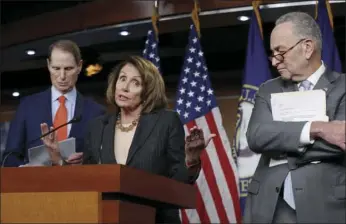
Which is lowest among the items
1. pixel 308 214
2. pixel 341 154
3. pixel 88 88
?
pixel 308 214

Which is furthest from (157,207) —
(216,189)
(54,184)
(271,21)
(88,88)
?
(88,88)

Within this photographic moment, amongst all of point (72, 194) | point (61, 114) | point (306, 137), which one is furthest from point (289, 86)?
point (61, 114)

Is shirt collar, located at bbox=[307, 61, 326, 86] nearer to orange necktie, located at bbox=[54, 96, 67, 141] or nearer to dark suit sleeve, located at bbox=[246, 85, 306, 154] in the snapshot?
dark suit sleeve, located at bbox=[246, 85, 306, 154]

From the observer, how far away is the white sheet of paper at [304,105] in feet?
9.05

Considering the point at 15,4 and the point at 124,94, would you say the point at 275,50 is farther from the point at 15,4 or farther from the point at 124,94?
the point at 15,4

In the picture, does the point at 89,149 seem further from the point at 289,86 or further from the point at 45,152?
the point at 289,86

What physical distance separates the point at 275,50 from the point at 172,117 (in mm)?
630

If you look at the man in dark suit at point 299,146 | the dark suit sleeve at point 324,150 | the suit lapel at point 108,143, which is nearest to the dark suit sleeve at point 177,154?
the suit lapel at point 108,143

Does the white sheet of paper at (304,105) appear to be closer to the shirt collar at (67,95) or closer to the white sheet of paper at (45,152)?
the white sheet of paper at (45,152)

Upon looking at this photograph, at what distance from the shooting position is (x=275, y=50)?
9.59 ft

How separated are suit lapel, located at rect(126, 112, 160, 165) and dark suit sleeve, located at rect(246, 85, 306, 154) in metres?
0.52

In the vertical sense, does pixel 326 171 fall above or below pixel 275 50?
below

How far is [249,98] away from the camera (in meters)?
5.16

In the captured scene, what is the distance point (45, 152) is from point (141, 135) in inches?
23.6
